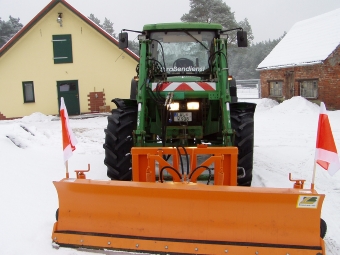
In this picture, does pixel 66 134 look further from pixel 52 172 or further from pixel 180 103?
pixel 52 172

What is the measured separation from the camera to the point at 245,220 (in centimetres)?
329

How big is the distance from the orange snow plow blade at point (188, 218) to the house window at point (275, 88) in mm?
17349

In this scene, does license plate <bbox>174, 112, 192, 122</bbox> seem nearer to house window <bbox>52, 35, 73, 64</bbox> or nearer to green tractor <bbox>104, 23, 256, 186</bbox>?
green tractor <bbox>104, 23, 256, 186</bbox>

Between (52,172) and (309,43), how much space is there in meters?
16.6

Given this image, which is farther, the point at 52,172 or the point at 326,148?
the point at 52,172

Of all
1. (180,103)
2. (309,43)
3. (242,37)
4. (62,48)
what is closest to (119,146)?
(180,103)

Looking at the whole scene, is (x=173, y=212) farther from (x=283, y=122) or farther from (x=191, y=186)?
(x=283, y=122)

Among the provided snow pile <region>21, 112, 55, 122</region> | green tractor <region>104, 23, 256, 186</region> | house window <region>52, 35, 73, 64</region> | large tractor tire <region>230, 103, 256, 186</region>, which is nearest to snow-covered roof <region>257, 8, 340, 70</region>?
house window <region>52, 35, 73, 64</region>

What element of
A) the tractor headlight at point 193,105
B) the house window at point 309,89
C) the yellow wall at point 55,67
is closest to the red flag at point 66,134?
the tractor headlight at point 193,105

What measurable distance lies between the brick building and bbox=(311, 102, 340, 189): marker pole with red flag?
13.6 m

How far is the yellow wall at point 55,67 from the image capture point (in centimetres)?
1703

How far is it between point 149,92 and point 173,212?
2087mm

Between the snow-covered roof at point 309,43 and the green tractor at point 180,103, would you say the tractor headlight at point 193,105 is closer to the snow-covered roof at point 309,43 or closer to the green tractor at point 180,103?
the green tractor at point 180,103

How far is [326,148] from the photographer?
10.9ft
